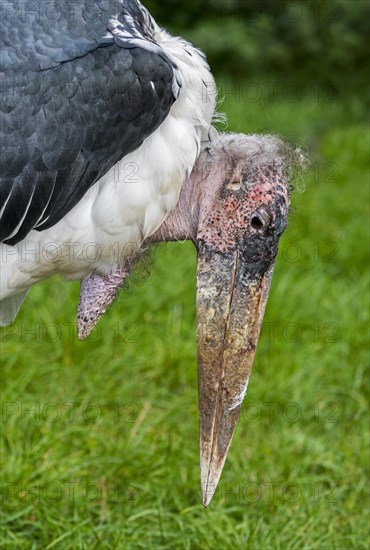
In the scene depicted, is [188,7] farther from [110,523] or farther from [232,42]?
[110,523]

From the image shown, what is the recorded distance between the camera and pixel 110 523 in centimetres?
364

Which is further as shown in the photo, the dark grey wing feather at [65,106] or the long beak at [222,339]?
the long beak at [222,339]

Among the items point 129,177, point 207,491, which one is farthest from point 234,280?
point 207,491

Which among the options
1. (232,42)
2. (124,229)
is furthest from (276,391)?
(232,42)

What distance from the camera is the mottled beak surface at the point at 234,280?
293cm

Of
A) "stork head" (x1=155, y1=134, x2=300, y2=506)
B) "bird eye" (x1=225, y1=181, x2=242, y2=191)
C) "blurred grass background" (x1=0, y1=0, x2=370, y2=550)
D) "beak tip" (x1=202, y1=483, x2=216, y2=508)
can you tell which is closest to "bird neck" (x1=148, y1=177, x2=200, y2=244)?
"stork head" (x1=155, y1=134, x2=300, y2=506)

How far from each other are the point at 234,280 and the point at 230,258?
0.06 metres

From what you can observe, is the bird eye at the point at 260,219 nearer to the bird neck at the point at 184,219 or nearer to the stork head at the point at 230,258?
the stork head at the point at 230,258

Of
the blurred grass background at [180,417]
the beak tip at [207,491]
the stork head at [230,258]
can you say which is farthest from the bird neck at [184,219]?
the beak tip at [207,491]

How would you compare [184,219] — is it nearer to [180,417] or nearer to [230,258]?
[230,258]

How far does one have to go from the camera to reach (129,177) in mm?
2832

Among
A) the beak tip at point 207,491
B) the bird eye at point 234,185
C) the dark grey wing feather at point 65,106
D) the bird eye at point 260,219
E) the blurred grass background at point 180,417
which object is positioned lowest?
the blurred grass background at point 180,417

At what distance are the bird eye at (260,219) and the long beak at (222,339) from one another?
0.10 m

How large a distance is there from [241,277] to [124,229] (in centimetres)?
36
